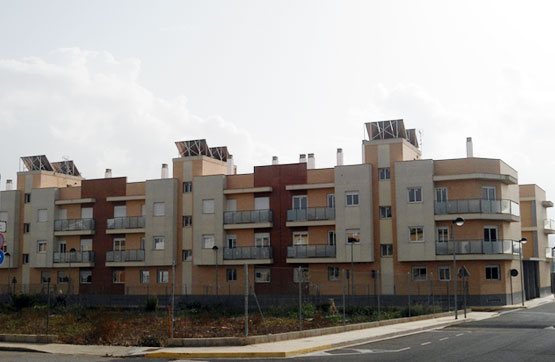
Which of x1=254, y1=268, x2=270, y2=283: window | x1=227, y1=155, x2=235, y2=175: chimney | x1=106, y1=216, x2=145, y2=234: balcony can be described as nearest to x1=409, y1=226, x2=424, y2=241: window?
x1=254, y1=268, x2=270, y2=283: window

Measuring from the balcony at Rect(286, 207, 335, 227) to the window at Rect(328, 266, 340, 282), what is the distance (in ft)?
12.3

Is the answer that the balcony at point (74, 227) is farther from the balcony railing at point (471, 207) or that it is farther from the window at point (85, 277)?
the balcony railing at point (471, 207)

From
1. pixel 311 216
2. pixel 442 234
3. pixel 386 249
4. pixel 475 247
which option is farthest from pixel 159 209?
pixel 475 247

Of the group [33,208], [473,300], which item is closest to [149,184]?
[33,208]

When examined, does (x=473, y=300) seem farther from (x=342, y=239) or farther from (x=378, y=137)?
(x=378, y=137)

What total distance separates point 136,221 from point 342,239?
797 inches

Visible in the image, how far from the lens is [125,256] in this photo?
6475 cm

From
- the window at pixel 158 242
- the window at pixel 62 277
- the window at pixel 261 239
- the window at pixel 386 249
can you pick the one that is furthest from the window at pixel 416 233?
the window at pixel 62 277

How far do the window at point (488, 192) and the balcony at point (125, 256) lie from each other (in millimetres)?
30653

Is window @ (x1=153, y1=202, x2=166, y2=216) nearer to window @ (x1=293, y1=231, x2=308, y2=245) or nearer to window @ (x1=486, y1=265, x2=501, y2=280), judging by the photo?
window @ (x1=293, y1=231, x2=308, y2=245)

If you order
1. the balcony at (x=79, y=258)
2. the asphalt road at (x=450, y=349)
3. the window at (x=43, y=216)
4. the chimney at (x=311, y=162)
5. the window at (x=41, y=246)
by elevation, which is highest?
the chimney at (x=311, y=162)

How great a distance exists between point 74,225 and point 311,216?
24.3 meters

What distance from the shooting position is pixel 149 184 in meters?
64.9

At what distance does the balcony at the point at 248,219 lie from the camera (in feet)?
199
